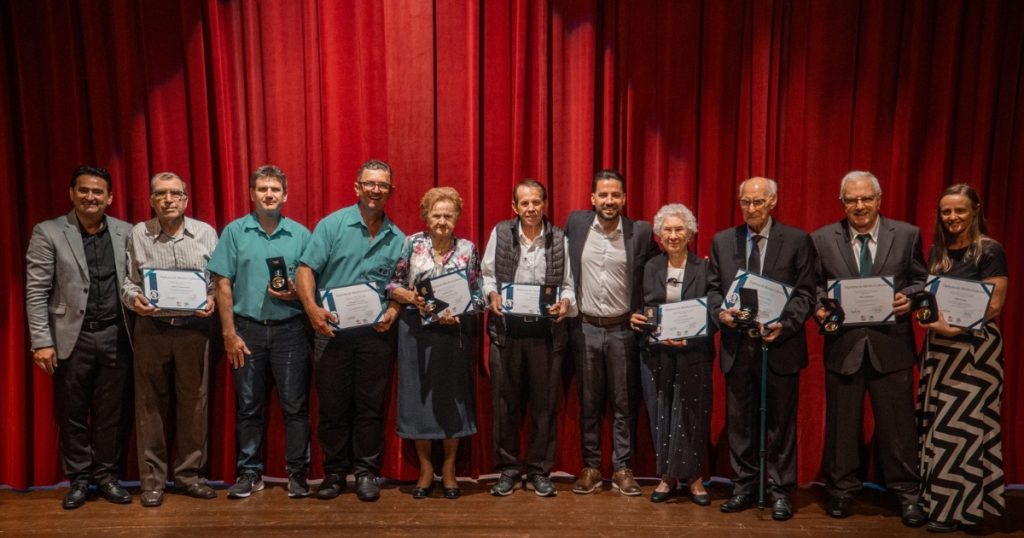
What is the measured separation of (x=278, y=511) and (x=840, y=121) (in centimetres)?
389

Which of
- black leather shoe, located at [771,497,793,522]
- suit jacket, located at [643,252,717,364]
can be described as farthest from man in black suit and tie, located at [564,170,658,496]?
black leather shoe, located at [771,497,793,522]

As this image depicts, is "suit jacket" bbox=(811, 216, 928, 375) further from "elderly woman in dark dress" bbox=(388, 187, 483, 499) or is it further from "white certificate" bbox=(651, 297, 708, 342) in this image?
"elderly woman in dark dress" bbox=(388, 187, 483, 499)

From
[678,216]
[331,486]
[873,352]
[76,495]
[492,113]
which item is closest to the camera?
[873,352]

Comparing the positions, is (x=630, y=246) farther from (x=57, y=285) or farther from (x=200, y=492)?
(x=57, y=285)

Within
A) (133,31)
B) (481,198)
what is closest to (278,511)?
(481,198)

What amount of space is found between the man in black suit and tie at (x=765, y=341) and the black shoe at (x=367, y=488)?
6.20ft

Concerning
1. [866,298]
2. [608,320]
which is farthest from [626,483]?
[866,298]

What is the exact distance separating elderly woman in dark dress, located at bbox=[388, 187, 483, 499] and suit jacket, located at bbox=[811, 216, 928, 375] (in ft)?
6.10

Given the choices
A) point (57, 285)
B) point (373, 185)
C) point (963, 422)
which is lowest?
point (963, 422)

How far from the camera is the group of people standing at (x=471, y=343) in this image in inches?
147

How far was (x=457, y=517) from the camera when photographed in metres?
3.85

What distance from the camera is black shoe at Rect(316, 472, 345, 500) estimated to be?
13.4 feet

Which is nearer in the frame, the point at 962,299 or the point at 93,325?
the point at 962,299

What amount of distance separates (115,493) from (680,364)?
3142 millimetres
